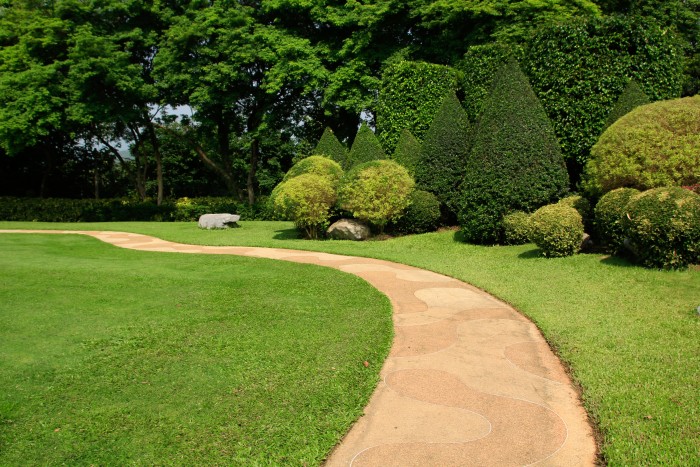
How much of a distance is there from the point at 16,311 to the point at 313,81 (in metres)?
A: 17.2

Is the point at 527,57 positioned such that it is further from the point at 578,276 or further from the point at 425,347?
the point at 425,347

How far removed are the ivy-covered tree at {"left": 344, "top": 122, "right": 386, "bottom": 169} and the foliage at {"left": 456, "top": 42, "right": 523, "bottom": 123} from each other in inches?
108

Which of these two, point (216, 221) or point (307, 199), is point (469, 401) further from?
point (216, 221)

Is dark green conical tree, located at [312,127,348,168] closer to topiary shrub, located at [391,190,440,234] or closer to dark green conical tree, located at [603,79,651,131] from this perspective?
topiary shrub, located at [391,190,440,234]

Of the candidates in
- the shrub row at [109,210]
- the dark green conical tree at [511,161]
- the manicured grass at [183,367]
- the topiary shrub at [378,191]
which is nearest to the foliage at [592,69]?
the dark green conical tree at [511,161]

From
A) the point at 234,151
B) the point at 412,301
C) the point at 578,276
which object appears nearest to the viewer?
the point at 412,301

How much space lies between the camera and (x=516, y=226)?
9711 millimetres

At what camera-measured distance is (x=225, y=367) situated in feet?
12.3

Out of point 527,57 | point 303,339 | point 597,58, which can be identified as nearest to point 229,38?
point 527,57

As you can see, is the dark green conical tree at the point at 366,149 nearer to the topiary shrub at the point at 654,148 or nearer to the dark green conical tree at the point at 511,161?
the dark green conical tree at the point at 511,161

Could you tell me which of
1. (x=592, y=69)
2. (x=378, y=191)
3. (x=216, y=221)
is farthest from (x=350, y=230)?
(x=592, y=69)

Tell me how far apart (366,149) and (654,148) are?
7.65 m

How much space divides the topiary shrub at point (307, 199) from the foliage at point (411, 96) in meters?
3.07

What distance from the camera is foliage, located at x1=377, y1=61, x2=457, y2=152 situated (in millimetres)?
14008
